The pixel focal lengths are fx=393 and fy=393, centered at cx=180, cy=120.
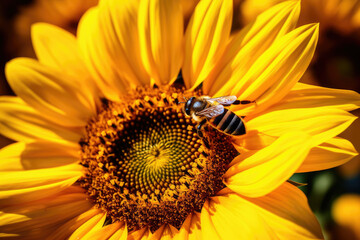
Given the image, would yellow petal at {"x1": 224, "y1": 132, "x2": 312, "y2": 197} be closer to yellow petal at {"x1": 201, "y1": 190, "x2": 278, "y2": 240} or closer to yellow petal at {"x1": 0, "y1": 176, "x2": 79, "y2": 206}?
yellow petal at {"x1": 201, "y1": 190, "x2": 278, "y2": 240}

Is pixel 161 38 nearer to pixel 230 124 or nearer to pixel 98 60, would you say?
pixel 98 60

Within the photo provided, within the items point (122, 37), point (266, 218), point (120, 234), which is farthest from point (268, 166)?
point (122, 37)

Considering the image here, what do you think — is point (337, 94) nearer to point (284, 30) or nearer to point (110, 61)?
point (284, 30)

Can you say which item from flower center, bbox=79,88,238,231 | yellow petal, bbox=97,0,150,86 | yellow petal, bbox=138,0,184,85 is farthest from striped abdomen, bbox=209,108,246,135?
yellow petal, bbox=97,0,150,86

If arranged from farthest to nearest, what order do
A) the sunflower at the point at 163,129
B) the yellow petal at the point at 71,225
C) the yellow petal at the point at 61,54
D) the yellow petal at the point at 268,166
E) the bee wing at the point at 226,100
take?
1. the yellow petal at the point at 61,54
2. the yellow petal at the point at 71,225
3. the bee wing at the point at 226,100
4. the sunflower at the point at 163,129
5. the yellow petal at the point at 268,166

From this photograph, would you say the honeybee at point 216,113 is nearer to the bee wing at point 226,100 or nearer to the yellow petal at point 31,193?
the bee wing at point 226,100

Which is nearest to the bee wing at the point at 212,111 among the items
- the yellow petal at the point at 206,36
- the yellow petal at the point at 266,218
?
the yellow petal at the point at 206,36

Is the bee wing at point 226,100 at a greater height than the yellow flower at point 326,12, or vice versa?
the yellow flower at point 326,12
